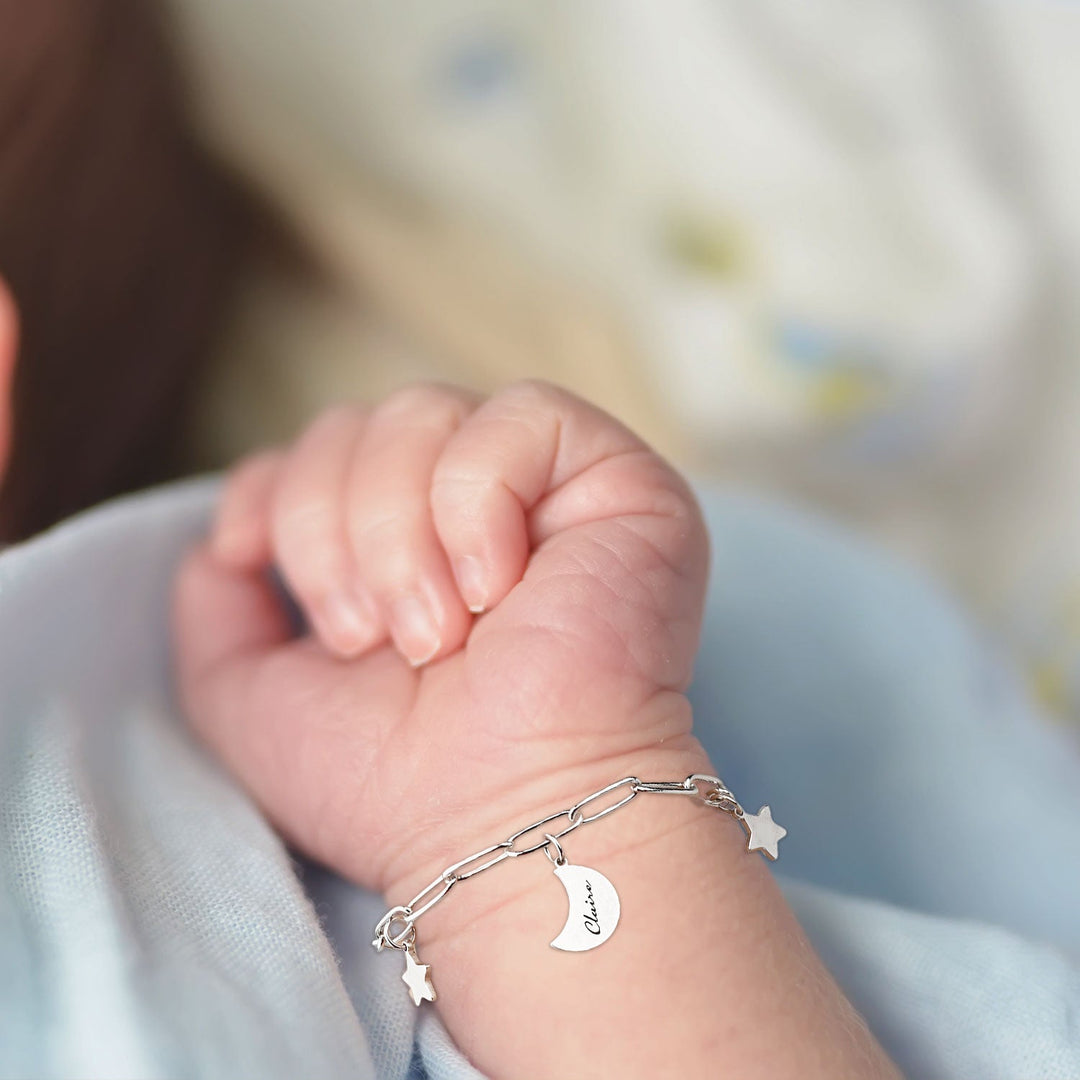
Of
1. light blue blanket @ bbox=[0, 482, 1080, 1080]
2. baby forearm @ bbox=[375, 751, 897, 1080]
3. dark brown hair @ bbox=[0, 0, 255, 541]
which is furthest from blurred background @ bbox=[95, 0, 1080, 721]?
baby forearm @ bbox=[375, 751, 897, 1080]

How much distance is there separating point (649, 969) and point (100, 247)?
2.51 ft

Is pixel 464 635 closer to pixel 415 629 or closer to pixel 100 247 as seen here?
pixel 415 629

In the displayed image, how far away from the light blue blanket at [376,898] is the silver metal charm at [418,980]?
1cm

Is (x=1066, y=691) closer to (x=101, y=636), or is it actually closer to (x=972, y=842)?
(x=972, y=842)

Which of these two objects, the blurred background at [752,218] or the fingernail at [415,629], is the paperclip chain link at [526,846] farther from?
the blurred background at [752,218]

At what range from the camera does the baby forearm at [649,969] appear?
499 millimetres

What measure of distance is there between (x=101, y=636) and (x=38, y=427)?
0.29 metres

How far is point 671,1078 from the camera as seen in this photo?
1.61 feet

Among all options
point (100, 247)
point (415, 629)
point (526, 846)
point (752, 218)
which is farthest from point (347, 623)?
point (752, 218)

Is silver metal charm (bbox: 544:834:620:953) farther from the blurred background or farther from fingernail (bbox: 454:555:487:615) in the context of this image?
the blurred background

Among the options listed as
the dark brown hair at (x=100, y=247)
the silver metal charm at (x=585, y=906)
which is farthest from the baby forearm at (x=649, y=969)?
the dark brown hair at (x=100, y=247)

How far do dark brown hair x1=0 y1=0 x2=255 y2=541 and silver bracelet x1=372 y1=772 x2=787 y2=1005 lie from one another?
500 millimetres

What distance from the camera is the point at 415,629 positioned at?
0.60 metres

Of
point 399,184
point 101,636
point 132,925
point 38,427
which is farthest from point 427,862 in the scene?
point 399,184
